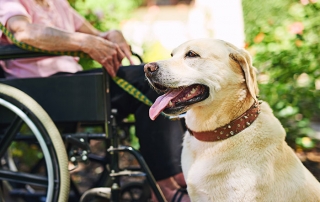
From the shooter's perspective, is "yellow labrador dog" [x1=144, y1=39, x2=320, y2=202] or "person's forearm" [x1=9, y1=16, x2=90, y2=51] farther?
"person's forearm" [x1=9, y1=16, x2=90, y2=51]

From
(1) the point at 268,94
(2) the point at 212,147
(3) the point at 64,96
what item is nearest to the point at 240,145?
(2) the point at 212,147

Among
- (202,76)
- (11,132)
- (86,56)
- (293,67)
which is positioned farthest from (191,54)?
(293,67)

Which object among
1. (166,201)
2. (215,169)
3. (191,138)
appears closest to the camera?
(215,169)

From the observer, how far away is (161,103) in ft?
6.37

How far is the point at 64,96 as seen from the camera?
233 cm

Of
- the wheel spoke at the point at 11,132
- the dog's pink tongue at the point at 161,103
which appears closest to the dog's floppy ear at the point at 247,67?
the dog's pink tongue at the point at 161,103

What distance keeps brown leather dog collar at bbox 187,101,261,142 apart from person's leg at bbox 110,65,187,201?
419 millimetres

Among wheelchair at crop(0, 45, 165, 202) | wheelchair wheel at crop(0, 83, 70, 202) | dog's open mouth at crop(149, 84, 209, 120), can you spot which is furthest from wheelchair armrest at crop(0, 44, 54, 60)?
dog's open mouth at crop(149, 84, 209, 120)

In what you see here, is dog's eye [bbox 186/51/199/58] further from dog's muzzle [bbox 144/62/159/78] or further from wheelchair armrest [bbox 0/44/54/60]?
wheelchair armrest [bbox 0/44/54/60]

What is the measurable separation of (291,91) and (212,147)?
137 cm

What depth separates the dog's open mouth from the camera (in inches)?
75.2

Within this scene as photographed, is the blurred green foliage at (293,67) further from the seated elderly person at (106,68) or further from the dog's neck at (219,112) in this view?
the dog's neck at (219,112)

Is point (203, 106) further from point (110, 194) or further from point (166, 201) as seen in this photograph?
point (110, 194)

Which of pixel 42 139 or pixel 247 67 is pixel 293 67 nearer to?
pixel 247 67
